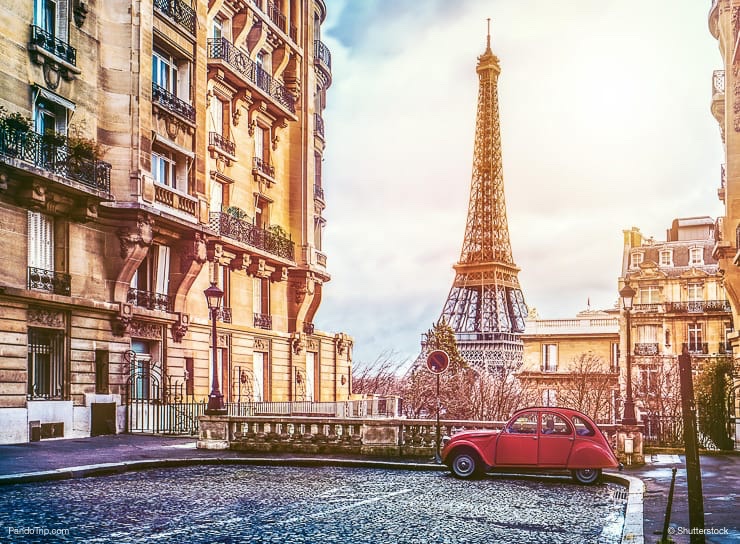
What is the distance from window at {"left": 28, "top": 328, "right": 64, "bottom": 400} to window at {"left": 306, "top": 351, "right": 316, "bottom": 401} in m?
20.8

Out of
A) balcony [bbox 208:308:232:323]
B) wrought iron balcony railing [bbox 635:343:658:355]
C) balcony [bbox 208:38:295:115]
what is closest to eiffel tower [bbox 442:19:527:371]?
wrought iron balcony railing [bbox 635:343:658:355]

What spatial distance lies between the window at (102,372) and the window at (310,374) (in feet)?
61.6

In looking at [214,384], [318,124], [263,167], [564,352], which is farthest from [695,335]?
[214,384]

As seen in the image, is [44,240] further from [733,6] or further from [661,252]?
[661,252]

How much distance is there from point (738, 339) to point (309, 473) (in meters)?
21.9

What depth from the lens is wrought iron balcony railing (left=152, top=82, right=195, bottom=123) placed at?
3153 cm

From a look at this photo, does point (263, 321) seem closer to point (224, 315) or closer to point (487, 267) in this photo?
point (224, 315)

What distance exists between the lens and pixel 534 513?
1339cm

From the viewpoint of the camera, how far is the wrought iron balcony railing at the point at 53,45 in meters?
25.8

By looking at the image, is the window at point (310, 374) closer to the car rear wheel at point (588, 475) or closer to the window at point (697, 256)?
the car rear wheel at point (588, 475)

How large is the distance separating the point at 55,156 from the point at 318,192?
929 inches

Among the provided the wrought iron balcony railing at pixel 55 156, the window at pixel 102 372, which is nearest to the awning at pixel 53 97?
the wrought iron balcony railing at pixel 55 156

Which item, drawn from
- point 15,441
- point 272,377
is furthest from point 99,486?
point 272,377

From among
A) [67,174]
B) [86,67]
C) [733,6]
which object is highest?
[733,6]
